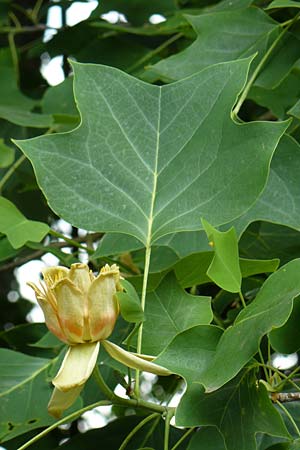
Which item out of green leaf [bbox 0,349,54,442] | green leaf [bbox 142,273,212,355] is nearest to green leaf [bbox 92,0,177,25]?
green leaf [bbox 0,349,54,442]

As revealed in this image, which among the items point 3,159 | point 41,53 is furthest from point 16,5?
point 3,159

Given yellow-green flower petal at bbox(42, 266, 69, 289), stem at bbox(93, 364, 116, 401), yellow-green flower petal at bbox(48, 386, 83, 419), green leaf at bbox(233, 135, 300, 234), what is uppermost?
yellow-green flower petal at bbox(42, 266, 69, 289)

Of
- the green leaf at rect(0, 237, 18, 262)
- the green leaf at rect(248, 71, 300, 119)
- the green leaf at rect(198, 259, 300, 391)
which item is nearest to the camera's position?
the green leaf at rect(198, 259, 300, 391)

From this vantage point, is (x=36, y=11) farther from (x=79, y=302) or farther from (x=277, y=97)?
(x=79, y=302)

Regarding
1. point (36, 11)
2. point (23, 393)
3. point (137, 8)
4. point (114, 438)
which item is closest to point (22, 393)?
point (23, 393)

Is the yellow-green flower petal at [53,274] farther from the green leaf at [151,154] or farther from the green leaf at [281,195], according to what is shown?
the green leaf at [281,195]

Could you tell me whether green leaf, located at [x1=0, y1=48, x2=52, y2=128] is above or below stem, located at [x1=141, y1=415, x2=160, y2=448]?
above

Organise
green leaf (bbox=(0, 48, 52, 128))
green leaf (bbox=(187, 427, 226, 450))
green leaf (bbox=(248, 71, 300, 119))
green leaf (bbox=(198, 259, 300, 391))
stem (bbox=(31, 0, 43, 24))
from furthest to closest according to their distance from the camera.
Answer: stem (bbox=(31, 0, 43, 24)) → green leaf (bbox=(0, 48, 52, 128)) → green leaf (bbox=(248, 71, 300, 119)) → green leaf (bbox=(187, 427, 226, 450)) → green leaf (bbox=(198, 259, 300, 391))

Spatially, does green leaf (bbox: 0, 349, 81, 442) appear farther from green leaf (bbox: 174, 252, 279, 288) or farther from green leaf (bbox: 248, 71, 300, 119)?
green leaf (bbox: 248, 71, 300, 119)
